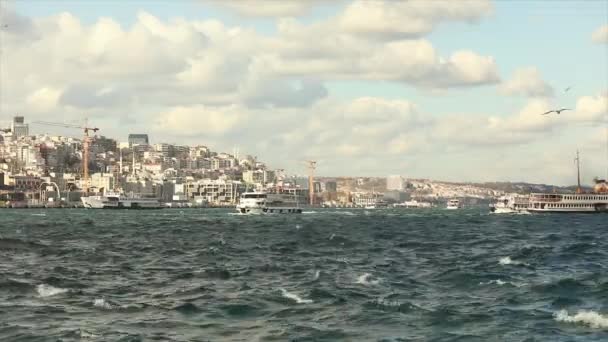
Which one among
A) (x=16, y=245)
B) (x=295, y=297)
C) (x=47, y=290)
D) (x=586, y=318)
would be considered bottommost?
(x=586, y=318)

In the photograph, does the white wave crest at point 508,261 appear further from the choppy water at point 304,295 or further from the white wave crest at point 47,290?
the white wave crest at point 47,290

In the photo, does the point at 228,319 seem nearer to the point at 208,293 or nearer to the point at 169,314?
the point at 169,314

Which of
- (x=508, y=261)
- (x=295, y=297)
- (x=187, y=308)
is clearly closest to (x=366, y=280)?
(x=295, y=297)

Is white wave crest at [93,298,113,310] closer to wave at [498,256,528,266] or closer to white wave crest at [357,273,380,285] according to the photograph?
white wave crest at [357,273,380,285]

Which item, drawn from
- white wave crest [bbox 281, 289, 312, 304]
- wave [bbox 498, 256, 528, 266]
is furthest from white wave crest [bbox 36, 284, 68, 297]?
wave [bbox 498, 256, 528, 266]

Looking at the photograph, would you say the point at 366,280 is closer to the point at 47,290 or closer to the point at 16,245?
the point at 47,290

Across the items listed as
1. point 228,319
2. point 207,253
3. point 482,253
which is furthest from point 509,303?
point 207,253
